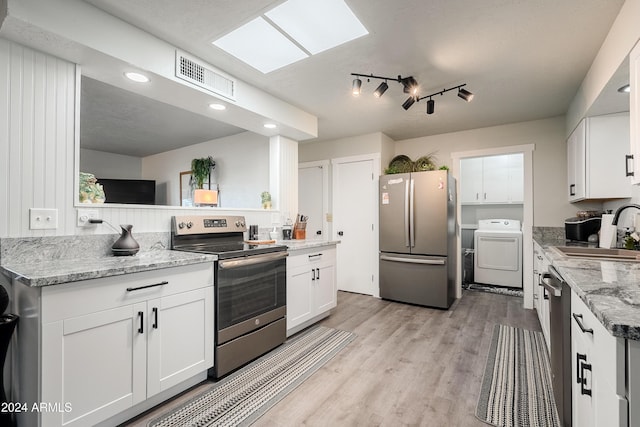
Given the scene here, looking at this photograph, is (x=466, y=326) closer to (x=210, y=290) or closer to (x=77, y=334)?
(x=210, y=290)

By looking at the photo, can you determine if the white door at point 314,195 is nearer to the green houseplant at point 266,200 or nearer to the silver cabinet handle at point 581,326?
the green houseplant at point 266,200

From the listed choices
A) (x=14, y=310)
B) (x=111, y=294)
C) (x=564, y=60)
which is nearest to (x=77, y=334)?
(x=111, y=294)

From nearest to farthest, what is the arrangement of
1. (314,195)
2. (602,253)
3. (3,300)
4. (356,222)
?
(3,300)
(602,253)
(356,222)
(314,195)

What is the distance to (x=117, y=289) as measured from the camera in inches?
60.1

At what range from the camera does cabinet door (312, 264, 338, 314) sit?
3.08 m

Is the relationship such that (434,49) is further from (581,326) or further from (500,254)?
(500,254)

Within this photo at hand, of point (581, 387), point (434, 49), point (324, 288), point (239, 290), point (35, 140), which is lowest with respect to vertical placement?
point (324, 288)

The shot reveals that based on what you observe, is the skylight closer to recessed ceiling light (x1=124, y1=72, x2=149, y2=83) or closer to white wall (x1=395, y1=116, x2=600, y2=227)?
recessed ceiling light (x1=124, y1=72, x2=149, y2=83)

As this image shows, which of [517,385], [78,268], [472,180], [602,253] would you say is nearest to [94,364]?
[78,268]

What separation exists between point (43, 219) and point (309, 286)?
211 cm

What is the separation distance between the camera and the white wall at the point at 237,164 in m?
4.45

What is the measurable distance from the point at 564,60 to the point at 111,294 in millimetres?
3535

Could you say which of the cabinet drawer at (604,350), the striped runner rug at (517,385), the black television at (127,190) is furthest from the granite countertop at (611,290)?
the black television at (127,190)

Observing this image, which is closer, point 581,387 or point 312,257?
point 581,387
